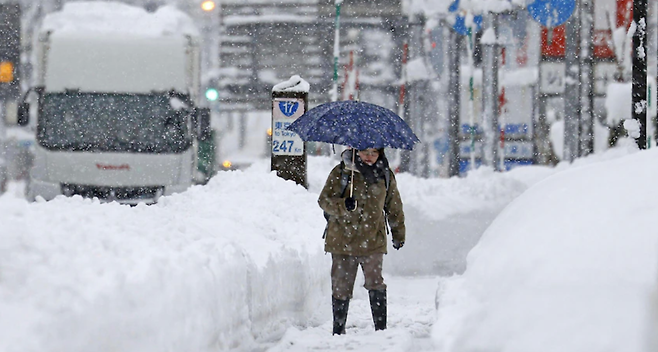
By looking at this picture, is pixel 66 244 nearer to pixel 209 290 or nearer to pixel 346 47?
pixel 209 290

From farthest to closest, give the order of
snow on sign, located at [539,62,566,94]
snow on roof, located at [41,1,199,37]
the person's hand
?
snow on roof, located at [41,1,199,37] < snow on sign, located at [539,62,566,94] < the person's hand

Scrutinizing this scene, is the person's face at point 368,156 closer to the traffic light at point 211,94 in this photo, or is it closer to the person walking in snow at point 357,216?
the person walking in snow at point 357,216

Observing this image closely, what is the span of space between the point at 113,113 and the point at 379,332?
9.82m

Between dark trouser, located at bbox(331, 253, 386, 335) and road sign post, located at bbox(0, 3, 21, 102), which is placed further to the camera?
road sign post, located at bbox(0, 3, 21, 102)

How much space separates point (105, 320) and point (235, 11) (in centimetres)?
3144

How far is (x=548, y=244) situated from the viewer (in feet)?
15.2

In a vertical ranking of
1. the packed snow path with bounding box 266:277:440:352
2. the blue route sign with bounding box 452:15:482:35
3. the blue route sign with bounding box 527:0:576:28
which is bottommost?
the packed snow path with bounding box 266:277:440:352

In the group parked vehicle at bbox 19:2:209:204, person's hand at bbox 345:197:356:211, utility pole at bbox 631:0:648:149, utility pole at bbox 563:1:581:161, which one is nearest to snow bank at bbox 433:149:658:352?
person's hand at bbox 345:197:356:211

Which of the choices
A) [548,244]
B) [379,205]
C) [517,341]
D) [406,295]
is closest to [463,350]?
[517,341]

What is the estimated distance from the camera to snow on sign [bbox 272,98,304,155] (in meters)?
14.2

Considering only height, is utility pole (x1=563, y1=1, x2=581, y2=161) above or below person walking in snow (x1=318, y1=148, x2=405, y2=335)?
above

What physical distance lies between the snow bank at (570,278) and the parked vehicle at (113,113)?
12.0m

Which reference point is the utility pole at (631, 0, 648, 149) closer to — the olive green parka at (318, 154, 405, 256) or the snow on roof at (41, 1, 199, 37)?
the olive green parka at (318, 154, 405, 256)

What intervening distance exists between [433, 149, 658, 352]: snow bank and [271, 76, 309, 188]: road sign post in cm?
905
